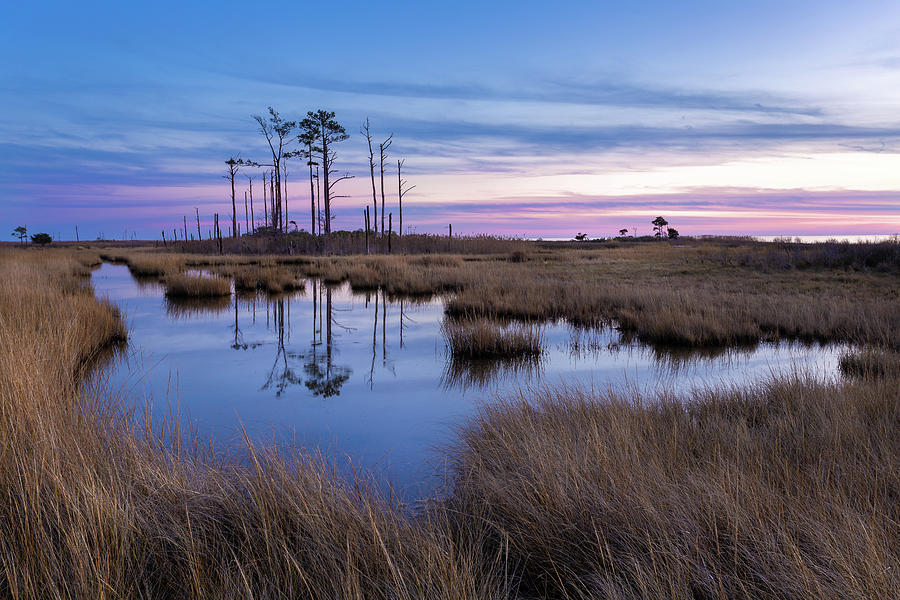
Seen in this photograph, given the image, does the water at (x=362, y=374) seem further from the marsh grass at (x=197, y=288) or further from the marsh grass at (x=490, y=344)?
the marsh grass at (x=197, y=288)

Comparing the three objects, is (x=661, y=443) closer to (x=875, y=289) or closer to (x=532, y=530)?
(x=532, y=530)

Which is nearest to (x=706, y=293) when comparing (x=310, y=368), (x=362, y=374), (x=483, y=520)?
(x=362, y=374)

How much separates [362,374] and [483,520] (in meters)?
5.01

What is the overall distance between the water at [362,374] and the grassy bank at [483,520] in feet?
2.52

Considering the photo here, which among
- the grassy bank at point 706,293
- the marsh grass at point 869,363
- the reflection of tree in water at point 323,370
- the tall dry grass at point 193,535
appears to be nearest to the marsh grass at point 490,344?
the reflection of tree in water at point 323,370

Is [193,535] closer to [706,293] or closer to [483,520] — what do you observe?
[483,520]

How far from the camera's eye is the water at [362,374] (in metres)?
4.94

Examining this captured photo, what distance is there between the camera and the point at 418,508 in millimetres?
3459

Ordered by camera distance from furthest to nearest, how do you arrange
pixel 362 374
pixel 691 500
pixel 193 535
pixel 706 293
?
pixel 706 293 → pixel 362 374 → pixel 691 500 → pixel 193 535

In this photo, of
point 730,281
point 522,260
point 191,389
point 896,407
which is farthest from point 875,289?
point 522,260

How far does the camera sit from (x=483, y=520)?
2.88m

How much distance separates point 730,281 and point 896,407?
45.9 feet

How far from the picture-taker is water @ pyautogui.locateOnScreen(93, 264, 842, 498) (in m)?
4.94

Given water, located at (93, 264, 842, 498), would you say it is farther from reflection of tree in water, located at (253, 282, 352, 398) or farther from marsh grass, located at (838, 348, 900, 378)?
marsh grass, located at (838, 348, 900, 378)
